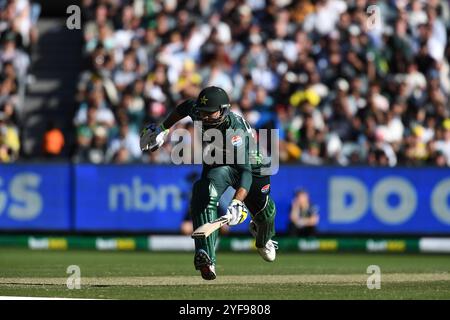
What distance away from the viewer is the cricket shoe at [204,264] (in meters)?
10.5

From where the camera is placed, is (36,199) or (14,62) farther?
(14,62)

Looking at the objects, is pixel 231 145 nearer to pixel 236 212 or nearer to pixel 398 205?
pixel 236 212

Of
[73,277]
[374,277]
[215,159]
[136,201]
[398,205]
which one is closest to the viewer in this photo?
[215,159]

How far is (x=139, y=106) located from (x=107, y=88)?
2.42 feet

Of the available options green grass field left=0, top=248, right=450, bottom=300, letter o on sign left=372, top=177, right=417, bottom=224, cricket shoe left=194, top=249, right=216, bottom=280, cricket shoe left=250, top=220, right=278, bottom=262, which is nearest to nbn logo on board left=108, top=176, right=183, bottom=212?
green grass field left=0, top=248, right=450, bottom=300

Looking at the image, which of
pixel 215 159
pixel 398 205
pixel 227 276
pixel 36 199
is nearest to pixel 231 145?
pixel 215 159

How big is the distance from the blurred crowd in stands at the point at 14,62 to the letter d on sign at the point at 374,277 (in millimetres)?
7812

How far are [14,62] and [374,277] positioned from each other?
10953 mm

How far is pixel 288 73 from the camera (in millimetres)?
19938

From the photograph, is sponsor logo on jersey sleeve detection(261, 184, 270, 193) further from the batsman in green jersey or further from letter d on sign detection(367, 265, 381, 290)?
letter d on sign detection(367, 265, 381, 290)

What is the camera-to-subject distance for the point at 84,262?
1455cm

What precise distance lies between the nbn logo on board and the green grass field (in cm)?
149

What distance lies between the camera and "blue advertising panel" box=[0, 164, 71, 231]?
18516 mm

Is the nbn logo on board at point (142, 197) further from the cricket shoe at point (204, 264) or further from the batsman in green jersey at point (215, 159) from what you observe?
the cricket shoe at point (204, 264)
